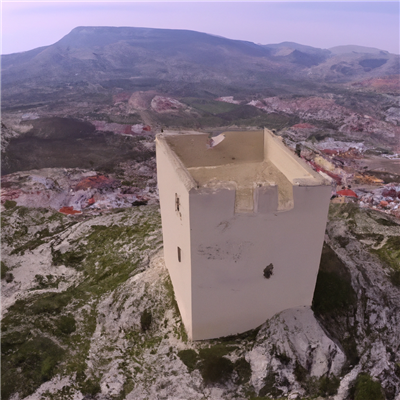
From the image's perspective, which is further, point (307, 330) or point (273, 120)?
point (273, 120)

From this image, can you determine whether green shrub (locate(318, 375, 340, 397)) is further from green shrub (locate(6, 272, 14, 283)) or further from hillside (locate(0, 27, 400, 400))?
green shrub (locate(6, 272, 14, 283))

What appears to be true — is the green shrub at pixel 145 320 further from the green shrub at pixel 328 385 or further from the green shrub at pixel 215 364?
the green shrub at pixel 328 385

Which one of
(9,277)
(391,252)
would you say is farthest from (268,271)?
(9,277)

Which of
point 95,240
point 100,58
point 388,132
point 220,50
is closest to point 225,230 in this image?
point 95,240

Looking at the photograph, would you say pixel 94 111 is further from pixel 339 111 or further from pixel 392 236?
pixel 392 236

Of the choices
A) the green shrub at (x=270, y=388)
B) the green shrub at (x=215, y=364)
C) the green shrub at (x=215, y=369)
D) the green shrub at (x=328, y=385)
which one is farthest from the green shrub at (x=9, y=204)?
the green shrub at (x=328, y=385)

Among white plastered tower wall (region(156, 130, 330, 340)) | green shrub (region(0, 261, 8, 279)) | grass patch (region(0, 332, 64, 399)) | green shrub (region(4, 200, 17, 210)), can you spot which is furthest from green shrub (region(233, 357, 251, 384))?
green shrub (region(4, 200, 17, 210))

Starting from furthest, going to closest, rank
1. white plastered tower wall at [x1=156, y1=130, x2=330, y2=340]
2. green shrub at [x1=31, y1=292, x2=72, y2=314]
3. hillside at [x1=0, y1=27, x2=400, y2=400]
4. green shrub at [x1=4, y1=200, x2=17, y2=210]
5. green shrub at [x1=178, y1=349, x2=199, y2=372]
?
green shrub at [x1=4, y1=200, x2=17, y2=210], green shrub at [x1=31, y1=292, x2=72, y2=314], green shrub at [x1=178, y1=349, x2=199, y2=372], hillside at [x1=0, y1=27, x2=400, y2=400], white plastered tower wall at [x1=156, y1=130, x2=330, y2=340]
